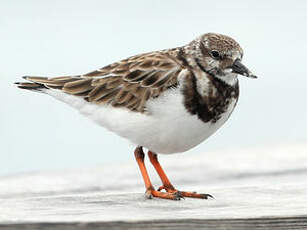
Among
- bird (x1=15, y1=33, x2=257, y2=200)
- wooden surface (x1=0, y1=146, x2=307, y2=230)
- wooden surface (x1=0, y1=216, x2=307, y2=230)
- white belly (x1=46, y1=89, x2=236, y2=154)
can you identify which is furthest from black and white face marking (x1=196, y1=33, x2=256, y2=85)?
wooden surface (x1=0, y1=216, x2=307, y2=230)

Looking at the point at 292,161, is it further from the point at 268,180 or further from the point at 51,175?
the point at 51,175

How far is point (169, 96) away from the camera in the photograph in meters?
4.99

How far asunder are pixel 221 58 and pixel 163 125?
60 cm

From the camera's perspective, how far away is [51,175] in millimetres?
6109

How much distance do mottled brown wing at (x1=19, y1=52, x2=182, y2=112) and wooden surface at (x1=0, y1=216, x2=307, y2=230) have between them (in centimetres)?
140

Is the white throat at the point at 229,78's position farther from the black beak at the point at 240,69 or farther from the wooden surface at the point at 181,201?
the wooden surface at the point at 181,201

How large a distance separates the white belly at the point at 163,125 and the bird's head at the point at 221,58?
0.69 feet

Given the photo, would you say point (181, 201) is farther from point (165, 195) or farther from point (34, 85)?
point (34, 85)

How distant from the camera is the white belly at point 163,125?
4.98 m

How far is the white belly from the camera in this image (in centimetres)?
498

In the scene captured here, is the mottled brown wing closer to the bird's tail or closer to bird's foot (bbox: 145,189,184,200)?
the bird's tail

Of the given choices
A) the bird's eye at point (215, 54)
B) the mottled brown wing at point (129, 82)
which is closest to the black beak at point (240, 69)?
the bird's eye at point (215, 54)

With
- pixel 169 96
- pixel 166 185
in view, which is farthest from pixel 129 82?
pixel 166 185

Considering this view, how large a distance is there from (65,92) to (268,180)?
5.29 ft
